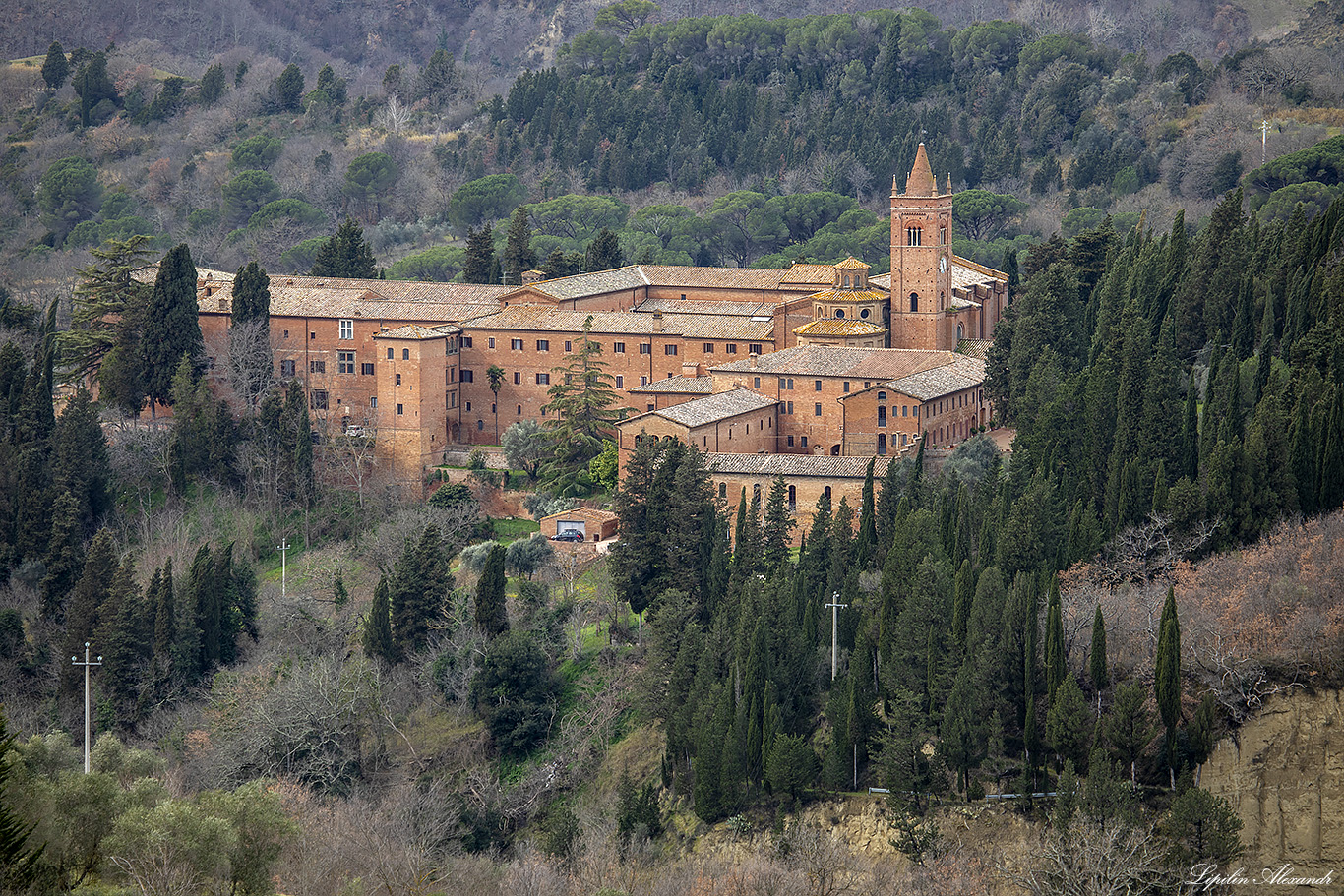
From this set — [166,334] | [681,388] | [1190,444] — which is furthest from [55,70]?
[1190,444]

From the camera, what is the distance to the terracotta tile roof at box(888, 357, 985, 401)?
42.9 metres

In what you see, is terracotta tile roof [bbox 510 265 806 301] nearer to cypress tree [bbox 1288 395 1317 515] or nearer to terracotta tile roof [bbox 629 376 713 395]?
terracotta tile roof [bbox 629 376 713 395]

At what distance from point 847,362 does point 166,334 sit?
1625cm

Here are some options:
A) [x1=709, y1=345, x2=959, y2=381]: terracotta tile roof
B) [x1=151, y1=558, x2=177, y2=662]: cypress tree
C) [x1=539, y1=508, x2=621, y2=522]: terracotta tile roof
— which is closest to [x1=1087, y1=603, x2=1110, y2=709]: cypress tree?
[x1=539, y1=508, x2=621, y2=522]: terracotta tile roof

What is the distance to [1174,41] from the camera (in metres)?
92.0

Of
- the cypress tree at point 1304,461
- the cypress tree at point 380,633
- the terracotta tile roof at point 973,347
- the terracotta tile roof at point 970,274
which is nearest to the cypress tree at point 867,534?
the cypress tree at point 1304,461

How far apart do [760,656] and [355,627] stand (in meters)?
11.0

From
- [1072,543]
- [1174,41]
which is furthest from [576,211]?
[1072,543]

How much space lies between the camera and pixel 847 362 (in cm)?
4503

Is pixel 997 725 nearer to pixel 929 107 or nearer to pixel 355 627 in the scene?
pixel 355 627

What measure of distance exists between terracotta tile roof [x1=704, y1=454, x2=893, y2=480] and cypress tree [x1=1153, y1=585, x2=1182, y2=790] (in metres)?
12.6

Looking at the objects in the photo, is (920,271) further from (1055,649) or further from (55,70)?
(55,70)

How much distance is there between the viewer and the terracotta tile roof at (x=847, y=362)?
44438 millimetres

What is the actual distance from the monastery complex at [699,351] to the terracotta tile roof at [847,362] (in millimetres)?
66
